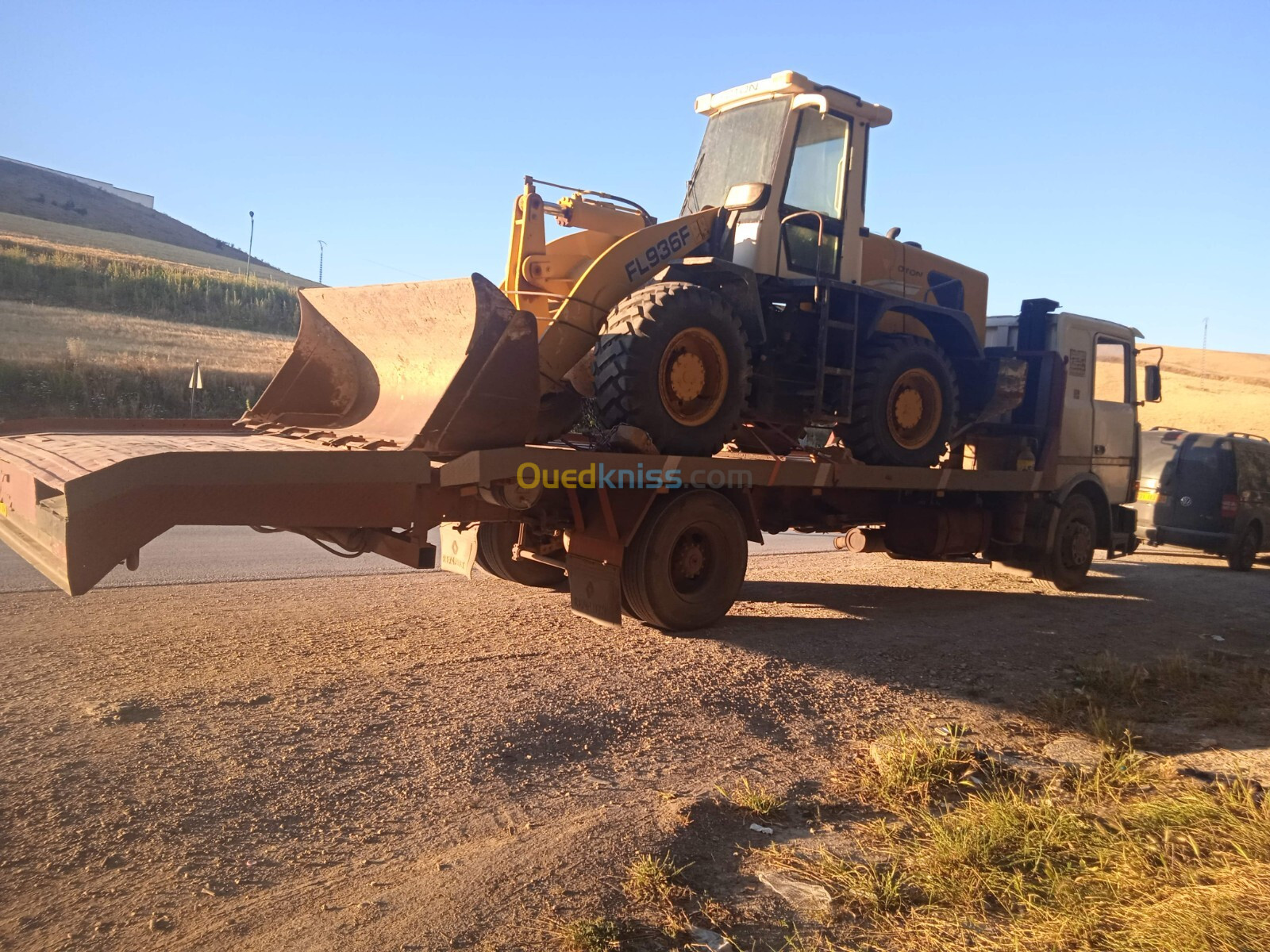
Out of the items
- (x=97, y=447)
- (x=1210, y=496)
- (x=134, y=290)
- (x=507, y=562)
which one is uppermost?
(x=134, y=290)

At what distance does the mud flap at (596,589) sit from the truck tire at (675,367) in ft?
3.06

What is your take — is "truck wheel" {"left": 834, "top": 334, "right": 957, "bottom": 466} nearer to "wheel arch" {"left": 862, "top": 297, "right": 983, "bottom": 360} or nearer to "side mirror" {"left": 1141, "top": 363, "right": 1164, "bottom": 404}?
"wheel arch" {"left": 862, "top": 297, "right": 983, "bottom": 360}

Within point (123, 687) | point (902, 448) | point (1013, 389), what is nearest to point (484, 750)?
point (123, 687)

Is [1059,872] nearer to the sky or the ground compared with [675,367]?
nearer to the ground

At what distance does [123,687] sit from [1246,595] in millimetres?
11247

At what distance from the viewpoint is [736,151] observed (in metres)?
8.45

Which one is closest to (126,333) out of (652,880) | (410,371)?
(410,371)

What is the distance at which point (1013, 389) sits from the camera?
392 inches

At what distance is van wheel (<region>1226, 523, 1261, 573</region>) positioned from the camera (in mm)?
13812

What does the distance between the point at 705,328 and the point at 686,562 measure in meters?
1.68

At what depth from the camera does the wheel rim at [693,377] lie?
21.5 ft

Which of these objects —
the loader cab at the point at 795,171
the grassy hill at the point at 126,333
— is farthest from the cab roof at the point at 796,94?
the grassy hill at the point at 126,333

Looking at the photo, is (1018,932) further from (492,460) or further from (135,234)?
(135,234)

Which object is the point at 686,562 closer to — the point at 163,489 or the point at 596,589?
the point at 596,589
